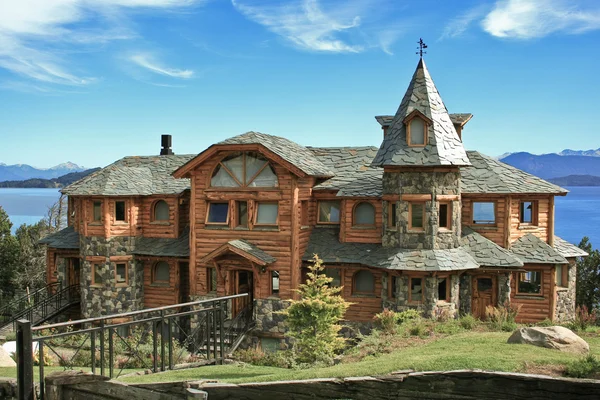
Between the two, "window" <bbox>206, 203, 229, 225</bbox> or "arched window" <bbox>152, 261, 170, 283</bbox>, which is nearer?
"window" <bbox>206, 203, 229, 225</bbox>

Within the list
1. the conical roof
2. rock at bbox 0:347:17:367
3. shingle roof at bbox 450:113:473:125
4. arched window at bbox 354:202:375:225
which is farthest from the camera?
shingle roof at bbox 450:113:473:125

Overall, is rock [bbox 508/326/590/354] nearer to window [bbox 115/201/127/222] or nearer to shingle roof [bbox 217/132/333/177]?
shingle roof [bbox 217/132/333/177]

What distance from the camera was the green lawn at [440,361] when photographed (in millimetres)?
11190

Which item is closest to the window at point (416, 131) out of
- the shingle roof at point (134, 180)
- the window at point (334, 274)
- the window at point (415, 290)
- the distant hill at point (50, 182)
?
the window at point (415, 290)

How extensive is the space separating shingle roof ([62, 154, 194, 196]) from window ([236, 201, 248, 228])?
4490 mm

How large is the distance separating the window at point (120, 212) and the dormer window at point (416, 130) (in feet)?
50.1

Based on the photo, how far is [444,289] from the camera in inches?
899

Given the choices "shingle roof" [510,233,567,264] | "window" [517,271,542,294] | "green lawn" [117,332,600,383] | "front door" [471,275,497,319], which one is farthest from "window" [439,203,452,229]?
"green lawn" [117,332,600,383]

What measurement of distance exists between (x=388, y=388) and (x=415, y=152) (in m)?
14.9

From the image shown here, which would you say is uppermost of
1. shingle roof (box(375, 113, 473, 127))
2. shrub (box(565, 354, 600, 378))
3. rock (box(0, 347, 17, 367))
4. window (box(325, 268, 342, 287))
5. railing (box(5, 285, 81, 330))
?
shingle roof (box(375, 113, 473, 127))

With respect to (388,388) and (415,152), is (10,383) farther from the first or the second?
(415,152)

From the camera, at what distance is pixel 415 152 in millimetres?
22797

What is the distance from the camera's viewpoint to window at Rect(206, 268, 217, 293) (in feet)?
84.2

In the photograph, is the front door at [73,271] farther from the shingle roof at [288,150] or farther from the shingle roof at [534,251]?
the shingle roof at [534,251]
